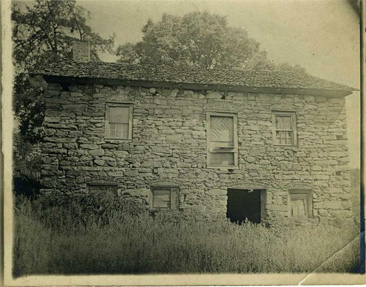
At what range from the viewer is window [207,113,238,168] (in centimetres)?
583

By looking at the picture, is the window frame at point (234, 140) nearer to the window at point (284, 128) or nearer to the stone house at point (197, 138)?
the stone house at point (197, 138)

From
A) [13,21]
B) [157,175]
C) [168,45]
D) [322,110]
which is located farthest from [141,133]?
[322,110]

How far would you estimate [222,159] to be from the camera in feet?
19.2

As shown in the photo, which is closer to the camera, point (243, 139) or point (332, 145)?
point (332, 145)

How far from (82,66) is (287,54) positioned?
12.3 ft

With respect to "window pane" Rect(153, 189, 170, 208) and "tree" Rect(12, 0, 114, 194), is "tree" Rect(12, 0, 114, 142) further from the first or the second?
"window pane" Rect(153, 189, 170, 208)

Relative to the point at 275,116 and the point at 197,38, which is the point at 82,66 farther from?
the point at 275,116

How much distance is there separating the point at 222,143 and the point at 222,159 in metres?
0.31

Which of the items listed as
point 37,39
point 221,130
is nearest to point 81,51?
point 37,39

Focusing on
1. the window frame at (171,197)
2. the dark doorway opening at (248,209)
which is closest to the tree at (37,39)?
the window frame at (171,197)

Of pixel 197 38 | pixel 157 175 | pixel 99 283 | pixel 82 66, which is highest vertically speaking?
pixel 197 38

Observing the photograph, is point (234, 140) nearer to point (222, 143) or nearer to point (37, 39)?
point (222, 143)

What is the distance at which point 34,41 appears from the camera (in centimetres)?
487

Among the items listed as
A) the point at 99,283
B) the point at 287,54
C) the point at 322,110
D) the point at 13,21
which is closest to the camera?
the point at 99,283
